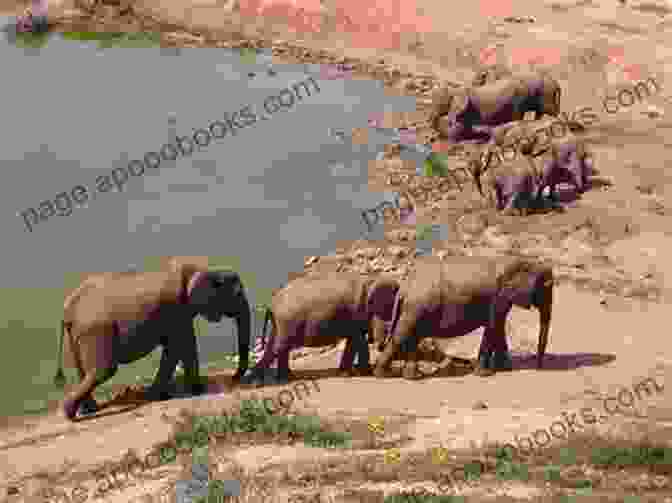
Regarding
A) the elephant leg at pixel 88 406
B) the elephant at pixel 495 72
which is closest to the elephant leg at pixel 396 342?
the elephant leg at pixel 88 406

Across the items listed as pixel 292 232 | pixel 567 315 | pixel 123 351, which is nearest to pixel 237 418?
pixel 123 351

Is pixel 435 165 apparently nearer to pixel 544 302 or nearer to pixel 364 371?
pixel 544 302

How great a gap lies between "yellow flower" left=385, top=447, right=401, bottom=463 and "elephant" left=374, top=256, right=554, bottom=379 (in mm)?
3028

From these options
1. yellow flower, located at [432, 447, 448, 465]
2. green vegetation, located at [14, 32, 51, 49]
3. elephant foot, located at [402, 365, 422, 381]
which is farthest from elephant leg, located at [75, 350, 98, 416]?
green vegetation, located at [14, 32, 51, 49]

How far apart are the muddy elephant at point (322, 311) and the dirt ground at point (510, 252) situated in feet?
2.11

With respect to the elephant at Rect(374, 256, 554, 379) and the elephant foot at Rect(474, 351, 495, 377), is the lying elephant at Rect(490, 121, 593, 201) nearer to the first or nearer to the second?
the elephant at Rect(374, 256, 554, 379)

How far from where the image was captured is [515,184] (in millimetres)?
20297

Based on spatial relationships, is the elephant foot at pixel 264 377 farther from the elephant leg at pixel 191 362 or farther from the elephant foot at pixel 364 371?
the elephant foot at pixel 364 371

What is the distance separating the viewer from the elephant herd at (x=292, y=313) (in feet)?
44.1

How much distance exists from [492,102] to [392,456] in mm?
15157

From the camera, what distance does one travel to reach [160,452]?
11992 mm

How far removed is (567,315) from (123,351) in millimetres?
6810

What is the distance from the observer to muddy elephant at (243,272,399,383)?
1405 centimetres

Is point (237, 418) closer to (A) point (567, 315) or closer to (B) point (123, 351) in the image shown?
(B) point (123, 351)
